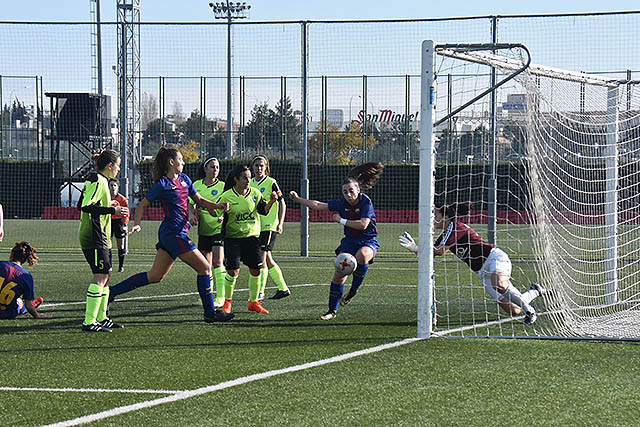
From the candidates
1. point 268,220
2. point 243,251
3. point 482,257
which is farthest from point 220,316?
point 482,257

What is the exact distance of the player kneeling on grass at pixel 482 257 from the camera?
9.80 metres

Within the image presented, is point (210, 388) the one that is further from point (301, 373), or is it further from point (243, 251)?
point (243, 251)

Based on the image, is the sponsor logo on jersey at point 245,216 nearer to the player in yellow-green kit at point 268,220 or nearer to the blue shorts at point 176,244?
the player in yellow-green kit at point 268,220

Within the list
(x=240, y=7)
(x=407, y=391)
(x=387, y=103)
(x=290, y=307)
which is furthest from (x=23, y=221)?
(x=407, y=391)

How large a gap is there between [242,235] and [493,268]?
290cm

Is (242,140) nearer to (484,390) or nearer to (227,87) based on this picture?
(227,87)

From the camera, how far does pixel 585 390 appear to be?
6.19 m

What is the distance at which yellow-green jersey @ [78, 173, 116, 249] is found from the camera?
9.09m

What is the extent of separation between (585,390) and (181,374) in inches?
115

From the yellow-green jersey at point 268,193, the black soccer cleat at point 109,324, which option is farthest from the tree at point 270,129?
the black soccer cleat at point 109,324

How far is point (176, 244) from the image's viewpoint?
9336 mm

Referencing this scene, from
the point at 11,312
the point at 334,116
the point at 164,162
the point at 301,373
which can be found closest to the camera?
the point at 301,373

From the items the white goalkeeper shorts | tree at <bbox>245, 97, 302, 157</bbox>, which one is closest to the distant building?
→ tree at <bbox>245, 97, 302, 157</bbox>

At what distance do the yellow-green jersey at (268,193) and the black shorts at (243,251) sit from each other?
3.78 ft
